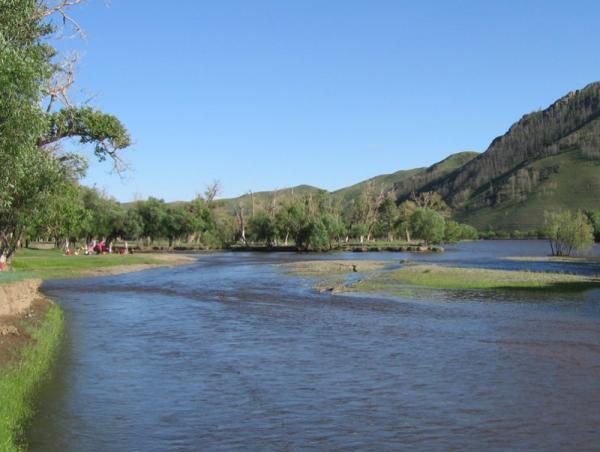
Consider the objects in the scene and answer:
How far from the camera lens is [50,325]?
24.7 m

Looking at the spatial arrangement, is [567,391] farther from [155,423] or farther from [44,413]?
[44,413]

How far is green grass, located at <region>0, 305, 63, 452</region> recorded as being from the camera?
1206 centimetres

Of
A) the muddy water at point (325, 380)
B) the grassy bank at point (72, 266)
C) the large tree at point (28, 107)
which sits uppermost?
the large tree at point (28, 107)

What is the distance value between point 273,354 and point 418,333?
764cm

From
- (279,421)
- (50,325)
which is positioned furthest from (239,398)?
(50,325)

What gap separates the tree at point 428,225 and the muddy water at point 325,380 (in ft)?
404

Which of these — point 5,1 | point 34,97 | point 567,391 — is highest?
point 5,1

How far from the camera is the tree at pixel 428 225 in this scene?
157 metres

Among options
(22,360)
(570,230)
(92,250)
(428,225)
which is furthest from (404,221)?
(22,360)

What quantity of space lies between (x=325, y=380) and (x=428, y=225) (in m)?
143

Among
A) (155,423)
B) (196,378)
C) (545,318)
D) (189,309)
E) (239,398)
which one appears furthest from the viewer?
(189,309)

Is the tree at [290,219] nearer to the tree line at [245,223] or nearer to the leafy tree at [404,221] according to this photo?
the tree line at [245,223]

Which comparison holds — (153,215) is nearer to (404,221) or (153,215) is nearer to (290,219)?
(290,219)

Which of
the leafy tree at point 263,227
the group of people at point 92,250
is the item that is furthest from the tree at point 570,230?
the leafy tree at point 263,227
